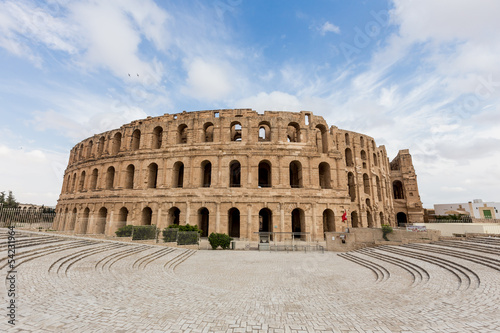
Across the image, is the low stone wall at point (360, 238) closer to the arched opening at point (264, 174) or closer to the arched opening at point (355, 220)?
the arched opening at point (355, 220)

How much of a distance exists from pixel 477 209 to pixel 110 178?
61543 mm

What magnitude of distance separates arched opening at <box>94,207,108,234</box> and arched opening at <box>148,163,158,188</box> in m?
→ 7.25

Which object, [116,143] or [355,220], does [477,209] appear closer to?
[355,220]

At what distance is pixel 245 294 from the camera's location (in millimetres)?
7609

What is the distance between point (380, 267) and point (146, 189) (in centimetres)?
2370

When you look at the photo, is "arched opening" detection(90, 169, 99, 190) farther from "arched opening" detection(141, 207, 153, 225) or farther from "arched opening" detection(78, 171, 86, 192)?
"arched opening" detection(141, 207, 153, 225)

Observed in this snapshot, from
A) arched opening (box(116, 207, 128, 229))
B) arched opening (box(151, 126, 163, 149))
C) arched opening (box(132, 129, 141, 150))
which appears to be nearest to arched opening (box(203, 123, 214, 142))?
arched opening (box(151, 126, 163, 149))

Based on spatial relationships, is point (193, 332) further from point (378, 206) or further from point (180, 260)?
point (378, 206)

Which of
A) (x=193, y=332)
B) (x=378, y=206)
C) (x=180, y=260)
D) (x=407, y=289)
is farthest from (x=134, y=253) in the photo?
(x=378, y=206)

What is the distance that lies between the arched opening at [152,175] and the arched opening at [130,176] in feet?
10.1

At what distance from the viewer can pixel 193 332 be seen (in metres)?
4.56

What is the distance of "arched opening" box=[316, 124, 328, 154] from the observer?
27098mm

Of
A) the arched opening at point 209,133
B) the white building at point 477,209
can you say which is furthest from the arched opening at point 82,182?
the white building at point 477,209

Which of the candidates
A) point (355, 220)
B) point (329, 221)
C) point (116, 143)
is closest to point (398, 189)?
point (355, 220)
